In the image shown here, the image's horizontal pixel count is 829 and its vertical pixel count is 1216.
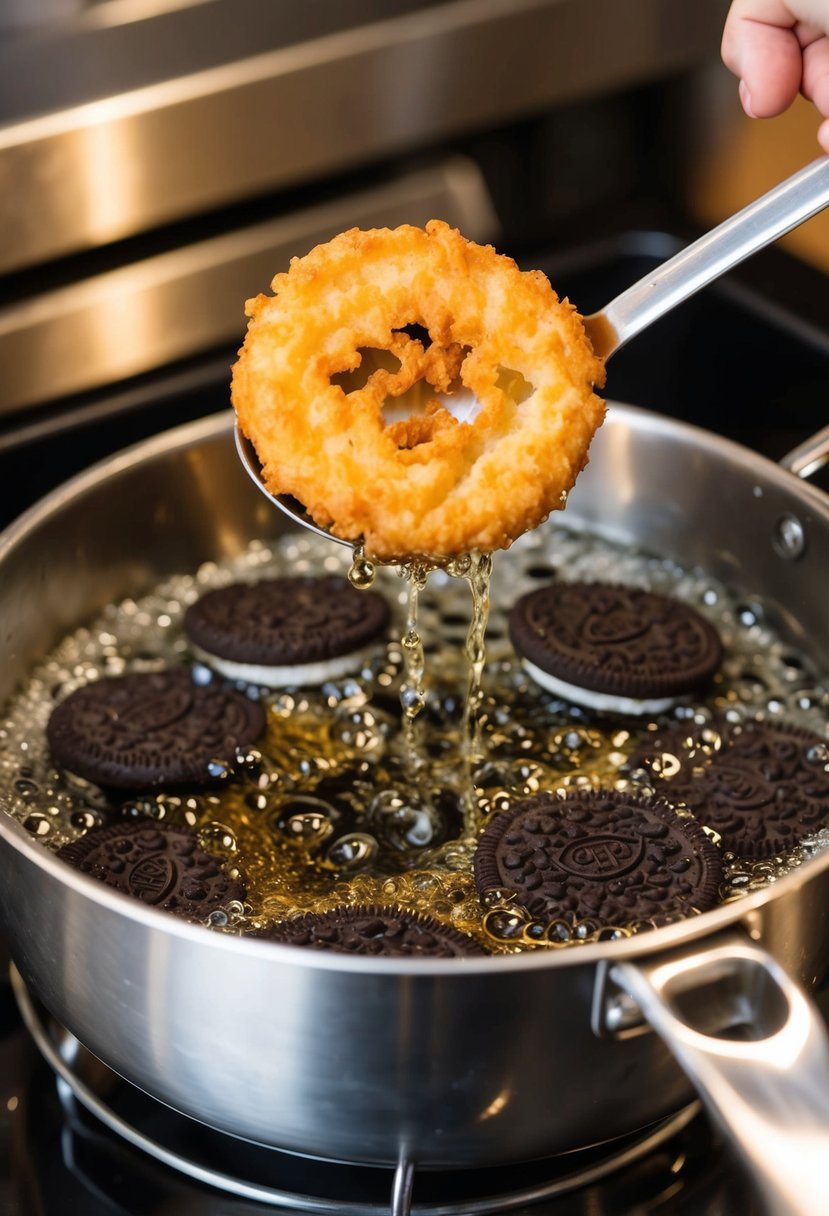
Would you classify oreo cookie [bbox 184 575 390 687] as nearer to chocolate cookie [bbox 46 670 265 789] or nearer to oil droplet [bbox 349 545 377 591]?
chocolate cookie [bbox 46 670 265 789]

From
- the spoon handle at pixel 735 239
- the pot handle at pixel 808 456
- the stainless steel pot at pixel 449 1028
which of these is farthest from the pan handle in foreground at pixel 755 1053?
the pot handle at pixel 808 456

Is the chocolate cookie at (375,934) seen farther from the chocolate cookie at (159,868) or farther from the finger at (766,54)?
the finger at (766,54)

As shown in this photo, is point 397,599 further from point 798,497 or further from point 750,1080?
point 750,1080

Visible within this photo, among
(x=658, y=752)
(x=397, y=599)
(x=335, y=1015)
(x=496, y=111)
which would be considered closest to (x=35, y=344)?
(x=397, y=599)

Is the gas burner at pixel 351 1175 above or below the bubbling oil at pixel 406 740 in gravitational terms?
below

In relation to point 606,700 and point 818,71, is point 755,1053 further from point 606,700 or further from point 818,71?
point 818,71

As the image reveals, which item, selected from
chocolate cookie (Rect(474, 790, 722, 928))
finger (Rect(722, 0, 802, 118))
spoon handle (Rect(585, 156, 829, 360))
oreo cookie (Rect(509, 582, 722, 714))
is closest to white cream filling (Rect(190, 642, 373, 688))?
oreo cookie (Rect(509, 582, 722, 714))
